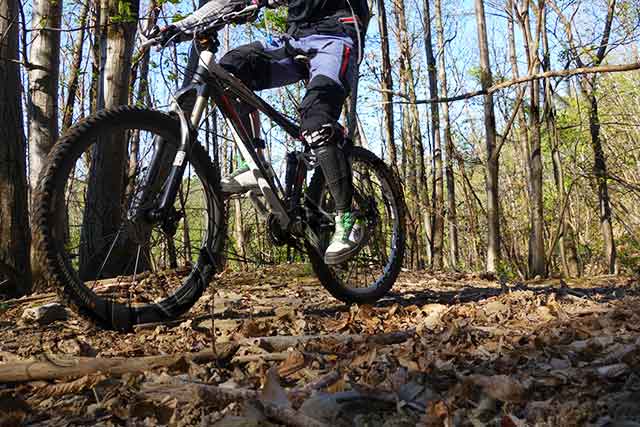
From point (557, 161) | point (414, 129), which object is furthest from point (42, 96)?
point (414, 129)

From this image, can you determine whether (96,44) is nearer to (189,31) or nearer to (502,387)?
(189,31)

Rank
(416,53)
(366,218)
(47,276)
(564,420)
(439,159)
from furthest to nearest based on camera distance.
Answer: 1. (416,53)
2. (439,159)
3. (366,218)
4. (47,276)
5. (564,420)

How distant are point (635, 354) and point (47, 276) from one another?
2.21 m

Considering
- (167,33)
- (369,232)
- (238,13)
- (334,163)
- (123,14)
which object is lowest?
(369,232)

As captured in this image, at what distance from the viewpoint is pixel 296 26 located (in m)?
3.37

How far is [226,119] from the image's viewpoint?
122 inches

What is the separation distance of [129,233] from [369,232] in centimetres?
145

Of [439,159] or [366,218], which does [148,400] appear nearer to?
[366,218]

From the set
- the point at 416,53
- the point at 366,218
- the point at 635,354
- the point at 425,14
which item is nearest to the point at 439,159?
the point at 425,14

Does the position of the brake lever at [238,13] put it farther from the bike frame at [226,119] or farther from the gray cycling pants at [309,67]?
the gray cycling pants at [309,67]

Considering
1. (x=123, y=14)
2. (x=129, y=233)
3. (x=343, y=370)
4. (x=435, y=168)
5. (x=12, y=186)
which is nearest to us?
(x=343, y=370)

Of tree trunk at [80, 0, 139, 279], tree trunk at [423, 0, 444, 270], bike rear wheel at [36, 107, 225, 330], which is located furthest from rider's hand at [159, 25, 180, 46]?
tree trunk at [423, 0, 444, 270]

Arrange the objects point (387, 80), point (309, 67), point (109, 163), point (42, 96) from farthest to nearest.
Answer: point (387, 80) → point (42, 96) → point (109, 163) → point (309, 67)

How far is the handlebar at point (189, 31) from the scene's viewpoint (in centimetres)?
280
